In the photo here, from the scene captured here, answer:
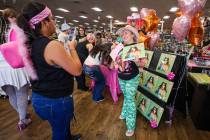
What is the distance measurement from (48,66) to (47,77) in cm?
9

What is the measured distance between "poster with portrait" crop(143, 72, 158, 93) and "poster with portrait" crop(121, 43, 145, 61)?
76cm

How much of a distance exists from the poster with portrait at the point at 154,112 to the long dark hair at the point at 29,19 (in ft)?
6.43

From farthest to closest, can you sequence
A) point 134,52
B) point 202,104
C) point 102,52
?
1. point 102,52
2. point 202,104
3. point 134,52

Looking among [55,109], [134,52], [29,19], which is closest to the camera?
[29,19]

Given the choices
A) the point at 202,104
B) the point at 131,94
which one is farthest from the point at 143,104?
the point at 202,104

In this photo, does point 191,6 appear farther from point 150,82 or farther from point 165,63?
point 150,82

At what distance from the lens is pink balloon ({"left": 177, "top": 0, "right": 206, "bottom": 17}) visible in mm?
2432

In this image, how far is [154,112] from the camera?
9.32 ft

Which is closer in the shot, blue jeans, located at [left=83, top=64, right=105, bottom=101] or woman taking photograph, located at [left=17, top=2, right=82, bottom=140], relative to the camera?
woman taking photograph, located at [left=17, top=2, right=82, bottom=140]

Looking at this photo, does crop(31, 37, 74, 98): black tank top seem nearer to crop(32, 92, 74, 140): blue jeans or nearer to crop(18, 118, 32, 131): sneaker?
crop(32, 92, 74, 140): blue jeans

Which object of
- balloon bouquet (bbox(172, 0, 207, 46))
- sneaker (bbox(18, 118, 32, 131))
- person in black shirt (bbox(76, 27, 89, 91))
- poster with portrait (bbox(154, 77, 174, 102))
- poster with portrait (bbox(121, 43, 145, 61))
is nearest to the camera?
poster with portrait (bbox(121, 43, 145, 61))

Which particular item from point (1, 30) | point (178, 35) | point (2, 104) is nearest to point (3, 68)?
point (1, 30)

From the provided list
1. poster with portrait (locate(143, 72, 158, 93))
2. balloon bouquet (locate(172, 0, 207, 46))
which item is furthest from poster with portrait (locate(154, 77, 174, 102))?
balloon bouquet (locate(172, 0, 207, 46))

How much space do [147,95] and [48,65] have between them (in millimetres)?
2021
